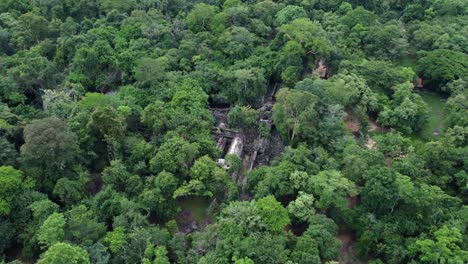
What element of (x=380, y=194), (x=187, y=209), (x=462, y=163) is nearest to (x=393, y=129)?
A: (x=462, y=163)

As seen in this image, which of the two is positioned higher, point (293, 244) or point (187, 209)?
point (293, 244)

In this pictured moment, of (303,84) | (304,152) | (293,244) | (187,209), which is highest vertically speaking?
(303,84)

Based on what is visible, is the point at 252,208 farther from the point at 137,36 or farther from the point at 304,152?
the point at 137,36

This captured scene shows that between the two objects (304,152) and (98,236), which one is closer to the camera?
(98,236)

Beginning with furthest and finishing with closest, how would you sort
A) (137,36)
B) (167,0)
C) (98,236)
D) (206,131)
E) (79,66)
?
(167,0), (137,36), (79,66), (206,131), (98,236)

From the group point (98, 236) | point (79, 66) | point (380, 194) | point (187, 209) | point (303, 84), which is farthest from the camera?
point (79, 66)

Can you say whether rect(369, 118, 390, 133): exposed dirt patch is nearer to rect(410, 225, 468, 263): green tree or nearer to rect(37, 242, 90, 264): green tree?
rect(410, 225, 468, 263): green tree

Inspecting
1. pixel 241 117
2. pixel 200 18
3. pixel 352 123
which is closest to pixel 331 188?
pixel 241 117

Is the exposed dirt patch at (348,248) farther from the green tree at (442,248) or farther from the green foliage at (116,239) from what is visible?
the green foliage at (116,239)
